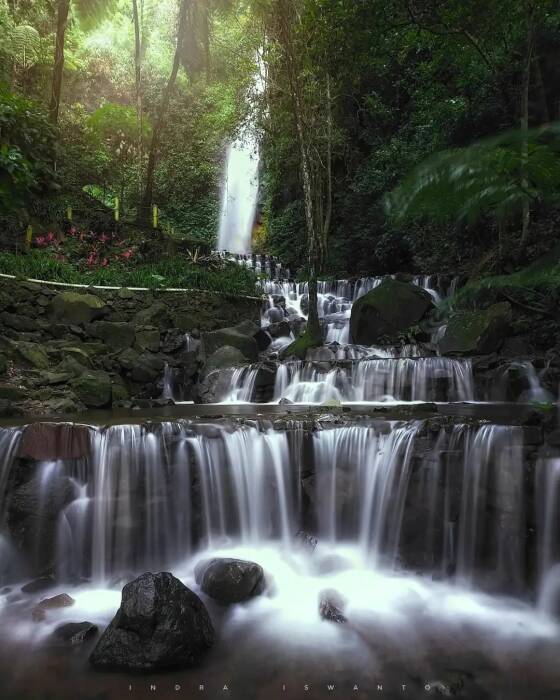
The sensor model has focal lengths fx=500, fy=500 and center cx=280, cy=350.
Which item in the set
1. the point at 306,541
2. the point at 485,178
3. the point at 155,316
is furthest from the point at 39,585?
the point at 155,316

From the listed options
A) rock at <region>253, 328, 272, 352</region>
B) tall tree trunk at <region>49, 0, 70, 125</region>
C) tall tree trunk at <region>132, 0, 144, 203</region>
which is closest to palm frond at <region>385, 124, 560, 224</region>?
rock at <region>253, 328, 272, 352</region>

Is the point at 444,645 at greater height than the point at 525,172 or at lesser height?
lesser

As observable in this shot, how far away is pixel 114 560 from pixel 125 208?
71.2 ft

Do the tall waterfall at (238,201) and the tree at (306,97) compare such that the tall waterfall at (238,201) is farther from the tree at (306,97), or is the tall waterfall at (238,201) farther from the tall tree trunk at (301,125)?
the tall tree trunk at (301,125)

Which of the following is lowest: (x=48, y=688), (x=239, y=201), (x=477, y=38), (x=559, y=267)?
(x=48, y=688)

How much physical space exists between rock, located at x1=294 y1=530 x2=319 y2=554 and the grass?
9650 mm

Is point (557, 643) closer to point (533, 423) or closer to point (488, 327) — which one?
point (533, 423)

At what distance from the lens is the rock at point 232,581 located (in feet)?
15.8

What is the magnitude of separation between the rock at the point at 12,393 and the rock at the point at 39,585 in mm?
4203

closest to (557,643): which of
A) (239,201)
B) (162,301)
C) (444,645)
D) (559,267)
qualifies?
(444,645)

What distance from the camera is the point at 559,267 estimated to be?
2680 mm

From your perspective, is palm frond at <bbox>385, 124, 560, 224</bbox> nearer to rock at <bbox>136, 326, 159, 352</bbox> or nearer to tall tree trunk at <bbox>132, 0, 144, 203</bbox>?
rock at <bbox>136, 326, 159, 352</bbox>

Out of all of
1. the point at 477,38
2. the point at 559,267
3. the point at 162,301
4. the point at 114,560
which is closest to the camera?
the point at 559,267

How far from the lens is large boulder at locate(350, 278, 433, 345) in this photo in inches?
509
